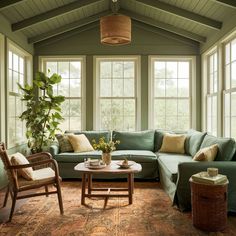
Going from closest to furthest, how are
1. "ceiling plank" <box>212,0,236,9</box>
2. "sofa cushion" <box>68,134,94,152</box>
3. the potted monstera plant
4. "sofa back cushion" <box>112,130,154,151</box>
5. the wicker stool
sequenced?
the wicker stool
"ceiling plank" <box>212,0,236,9</box>
the potted monstera plant
"sofa cushion" <box>68,134,94,152</box>
"sofa back cushion" <box>112,130,154,151</box>

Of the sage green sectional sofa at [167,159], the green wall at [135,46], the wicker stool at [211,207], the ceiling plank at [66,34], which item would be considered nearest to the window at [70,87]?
the green wall at [135,46]

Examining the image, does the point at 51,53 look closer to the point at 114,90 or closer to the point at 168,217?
the point at 114,90

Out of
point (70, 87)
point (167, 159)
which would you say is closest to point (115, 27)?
point (167, 159)

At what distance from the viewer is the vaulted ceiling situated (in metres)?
4.82

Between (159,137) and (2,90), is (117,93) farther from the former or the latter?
(2,90)

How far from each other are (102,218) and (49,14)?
3.70m

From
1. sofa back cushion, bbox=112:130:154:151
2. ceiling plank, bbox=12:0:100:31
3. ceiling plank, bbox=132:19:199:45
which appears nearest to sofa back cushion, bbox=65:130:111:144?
sofa back cushion, bbox=112:130:154:151

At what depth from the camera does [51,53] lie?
6406 mm

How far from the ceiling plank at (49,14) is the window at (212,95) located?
2625 millimetres

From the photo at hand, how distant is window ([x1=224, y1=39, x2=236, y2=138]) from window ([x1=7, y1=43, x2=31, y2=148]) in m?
3.68

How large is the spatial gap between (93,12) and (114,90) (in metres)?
1.68

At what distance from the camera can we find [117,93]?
6.51 meters

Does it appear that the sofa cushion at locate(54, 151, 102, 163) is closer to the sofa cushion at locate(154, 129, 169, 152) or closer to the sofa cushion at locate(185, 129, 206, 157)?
the sofa cushion at locate(154, 129, 169, 152)

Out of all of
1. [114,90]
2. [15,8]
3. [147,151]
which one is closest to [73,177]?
[147,151]
